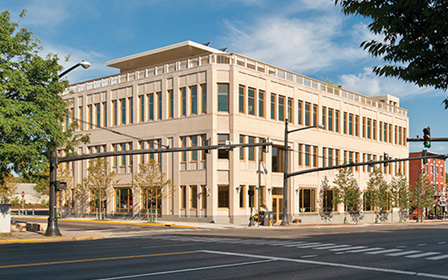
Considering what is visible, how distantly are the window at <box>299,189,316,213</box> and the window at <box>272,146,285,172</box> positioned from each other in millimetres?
4869

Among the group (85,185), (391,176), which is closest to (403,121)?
(391,176)

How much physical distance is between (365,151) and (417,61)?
54558 millimetres

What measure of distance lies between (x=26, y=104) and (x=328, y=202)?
39988 mm

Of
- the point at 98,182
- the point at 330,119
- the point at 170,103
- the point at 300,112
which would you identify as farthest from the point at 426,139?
the point at 98,182

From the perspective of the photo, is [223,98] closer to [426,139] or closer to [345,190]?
[345,190]

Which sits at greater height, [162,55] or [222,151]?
[162,55]

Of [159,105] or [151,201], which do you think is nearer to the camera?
[151,201]

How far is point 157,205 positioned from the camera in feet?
161

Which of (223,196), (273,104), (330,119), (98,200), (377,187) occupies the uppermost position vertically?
(273,104)

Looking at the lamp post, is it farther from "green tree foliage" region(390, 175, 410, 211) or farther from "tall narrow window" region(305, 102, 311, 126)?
"green tree foliage" region(390, 175, 410, 211)

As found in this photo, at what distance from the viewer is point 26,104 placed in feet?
84.8

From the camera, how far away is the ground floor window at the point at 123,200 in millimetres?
51500

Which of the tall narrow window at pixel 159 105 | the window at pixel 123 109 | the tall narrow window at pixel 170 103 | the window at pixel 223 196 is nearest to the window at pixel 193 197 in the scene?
the window at pixel 223 196

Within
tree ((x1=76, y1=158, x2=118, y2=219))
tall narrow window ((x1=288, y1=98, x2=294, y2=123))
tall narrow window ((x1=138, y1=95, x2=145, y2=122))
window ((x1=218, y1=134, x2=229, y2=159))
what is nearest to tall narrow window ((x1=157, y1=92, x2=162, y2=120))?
tall narrow window ((x1=138, y1=95, x2=145, y2=122))
